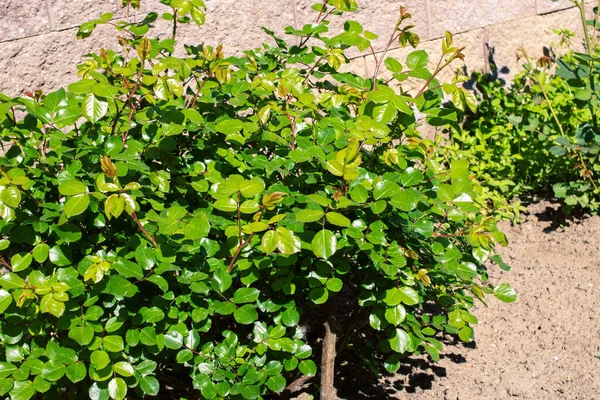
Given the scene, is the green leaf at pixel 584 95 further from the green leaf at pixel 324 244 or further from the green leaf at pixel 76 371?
the green leaf at pixel 76 371

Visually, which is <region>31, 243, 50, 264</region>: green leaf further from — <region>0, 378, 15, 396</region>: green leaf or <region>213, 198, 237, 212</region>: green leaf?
<region>213, 198, 237, 212</region>: green leaf

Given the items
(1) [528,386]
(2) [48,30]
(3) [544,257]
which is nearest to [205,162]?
(2) [48,30]

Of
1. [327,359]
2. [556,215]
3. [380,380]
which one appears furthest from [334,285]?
[556,215]

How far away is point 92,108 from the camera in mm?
2023

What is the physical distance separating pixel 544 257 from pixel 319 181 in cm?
216

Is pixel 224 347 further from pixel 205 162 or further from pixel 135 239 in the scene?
pixel 205 162

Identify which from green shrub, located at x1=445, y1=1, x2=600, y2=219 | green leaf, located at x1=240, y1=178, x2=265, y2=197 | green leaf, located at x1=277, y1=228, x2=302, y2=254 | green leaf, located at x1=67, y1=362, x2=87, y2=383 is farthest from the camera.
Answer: green shrub, located at x1=445, y1=1, x2=600, y2=219

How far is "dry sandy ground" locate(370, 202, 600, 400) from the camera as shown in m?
3.12

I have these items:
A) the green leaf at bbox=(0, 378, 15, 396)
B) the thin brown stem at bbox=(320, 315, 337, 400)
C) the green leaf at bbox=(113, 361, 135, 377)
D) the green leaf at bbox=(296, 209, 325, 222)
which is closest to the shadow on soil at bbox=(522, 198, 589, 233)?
the thin brown stem at bbox=(320, 315, 337, 400)

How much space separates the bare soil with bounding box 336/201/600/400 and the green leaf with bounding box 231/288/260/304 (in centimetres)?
109

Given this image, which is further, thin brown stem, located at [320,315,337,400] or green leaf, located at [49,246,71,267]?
thin brown stem, located at [320,315,337,400]

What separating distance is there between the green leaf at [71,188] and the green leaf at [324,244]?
0.62 m

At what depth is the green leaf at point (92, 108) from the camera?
202cm

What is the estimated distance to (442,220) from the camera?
2.31 metres
